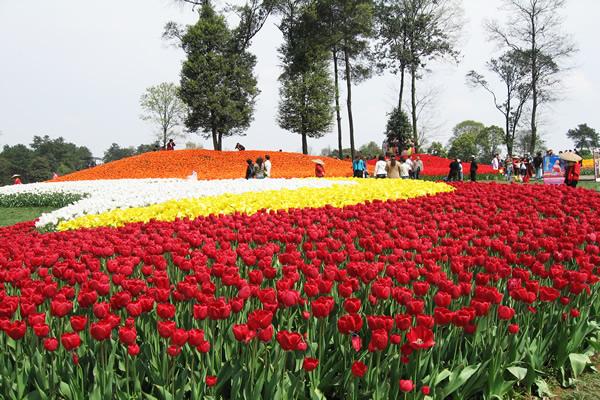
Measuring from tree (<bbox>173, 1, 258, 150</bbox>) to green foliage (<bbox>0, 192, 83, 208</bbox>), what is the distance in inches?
689

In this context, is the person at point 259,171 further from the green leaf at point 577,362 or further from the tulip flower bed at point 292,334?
the green leaf at point 577,362

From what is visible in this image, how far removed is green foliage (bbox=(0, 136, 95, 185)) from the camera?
86438 mm

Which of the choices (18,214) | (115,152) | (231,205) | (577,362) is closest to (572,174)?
(231,205)

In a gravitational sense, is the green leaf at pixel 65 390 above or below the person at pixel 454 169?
below

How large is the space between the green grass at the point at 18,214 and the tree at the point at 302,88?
76.4ft

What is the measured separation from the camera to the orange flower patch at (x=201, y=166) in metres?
29.5

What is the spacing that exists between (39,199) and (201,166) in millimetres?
13073

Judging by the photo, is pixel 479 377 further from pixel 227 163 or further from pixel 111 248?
pixel 227 163

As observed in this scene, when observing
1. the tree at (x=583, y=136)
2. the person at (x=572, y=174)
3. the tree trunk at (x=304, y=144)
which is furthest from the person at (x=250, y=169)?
the tree at (x=583, y=136)

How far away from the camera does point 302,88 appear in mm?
38656

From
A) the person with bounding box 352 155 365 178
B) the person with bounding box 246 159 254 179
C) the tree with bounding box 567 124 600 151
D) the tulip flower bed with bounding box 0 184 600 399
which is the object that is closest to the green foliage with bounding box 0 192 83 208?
the person with bounding box 246 159 254 179

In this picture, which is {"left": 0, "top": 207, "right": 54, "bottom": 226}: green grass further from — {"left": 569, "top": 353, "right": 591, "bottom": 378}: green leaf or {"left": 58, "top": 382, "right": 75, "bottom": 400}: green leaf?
{"left": 569, "top": 353, "right": 591, "bottom": 378}: green leaf

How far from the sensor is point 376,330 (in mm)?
2559

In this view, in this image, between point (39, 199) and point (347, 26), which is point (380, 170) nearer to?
point (39, 199)
